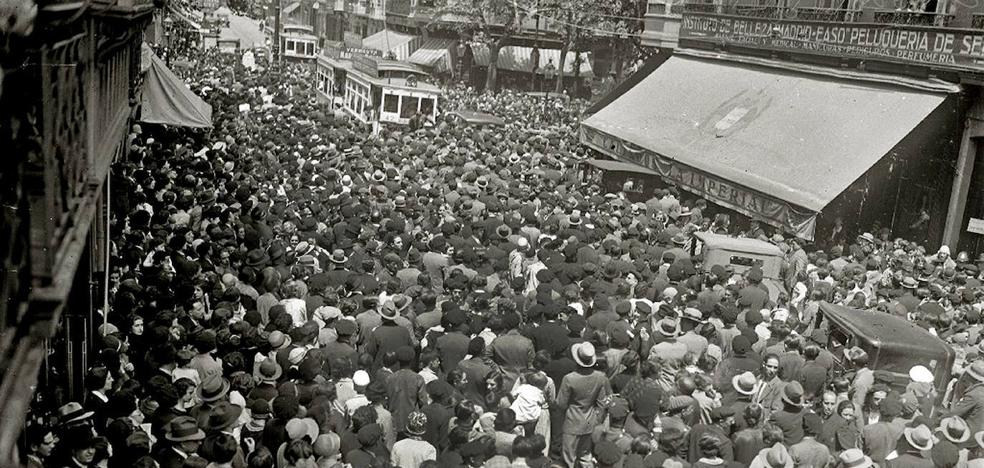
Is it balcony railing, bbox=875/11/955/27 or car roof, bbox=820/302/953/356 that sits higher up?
balcony railing, bbox=875/11/955/27

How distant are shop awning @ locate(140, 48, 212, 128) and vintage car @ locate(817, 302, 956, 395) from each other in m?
12.1

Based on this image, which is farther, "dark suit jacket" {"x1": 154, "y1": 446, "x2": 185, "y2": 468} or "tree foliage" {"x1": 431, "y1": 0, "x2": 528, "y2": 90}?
"tree foliage" {"x1": 431, "y1": 0, "x2": 528, "y2": 90}

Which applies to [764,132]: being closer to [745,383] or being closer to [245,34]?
[745,383]

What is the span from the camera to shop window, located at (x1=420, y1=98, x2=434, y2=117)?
99.7 ft

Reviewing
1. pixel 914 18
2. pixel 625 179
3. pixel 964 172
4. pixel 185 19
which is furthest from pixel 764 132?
pixel 185 19

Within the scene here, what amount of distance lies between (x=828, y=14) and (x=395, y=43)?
36.3m

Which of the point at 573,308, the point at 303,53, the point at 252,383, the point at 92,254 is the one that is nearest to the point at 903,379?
the point at 573,308

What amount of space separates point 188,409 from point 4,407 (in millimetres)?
3937

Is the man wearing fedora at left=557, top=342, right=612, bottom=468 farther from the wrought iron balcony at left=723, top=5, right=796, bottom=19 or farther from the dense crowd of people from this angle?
the wrought iron balcony at left=723, top=5, right=796, bottom=19

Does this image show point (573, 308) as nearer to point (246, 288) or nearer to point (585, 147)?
point (246, 288)

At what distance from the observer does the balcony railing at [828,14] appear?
2259 cm

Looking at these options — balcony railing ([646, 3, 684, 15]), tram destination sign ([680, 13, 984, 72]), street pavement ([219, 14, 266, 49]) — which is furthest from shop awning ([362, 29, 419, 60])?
tram destination sign ([680, 13, 984, 72])

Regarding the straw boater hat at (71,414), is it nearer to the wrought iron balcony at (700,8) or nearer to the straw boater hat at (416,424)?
the straw boater hat at (416,424)

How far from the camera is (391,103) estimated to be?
2986 cm
